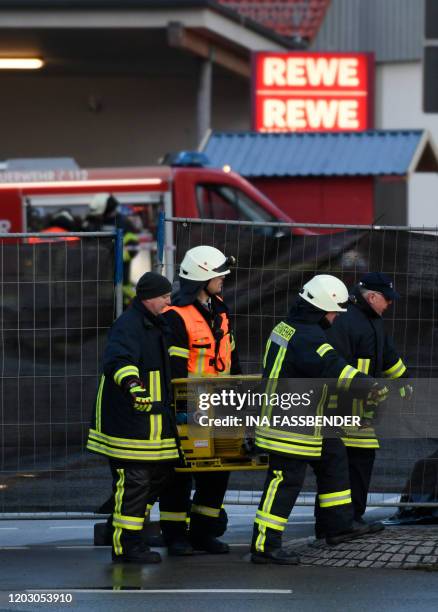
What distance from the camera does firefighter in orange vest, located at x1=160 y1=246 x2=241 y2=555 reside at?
888 centimetres

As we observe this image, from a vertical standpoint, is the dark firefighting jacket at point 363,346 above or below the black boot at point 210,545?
above

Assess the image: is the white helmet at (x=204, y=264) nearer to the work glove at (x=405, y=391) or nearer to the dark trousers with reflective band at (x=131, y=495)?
the dark trousers with reflective band at (x=131, y=495)

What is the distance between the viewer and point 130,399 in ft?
27.9

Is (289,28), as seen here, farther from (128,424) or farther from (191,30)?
(128,424)

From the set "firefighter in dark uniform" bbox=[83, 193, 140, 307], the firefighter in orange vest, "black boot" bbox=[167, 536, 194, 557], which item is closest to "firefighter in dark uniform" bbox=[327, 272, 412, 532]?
the firefighter in orange vest

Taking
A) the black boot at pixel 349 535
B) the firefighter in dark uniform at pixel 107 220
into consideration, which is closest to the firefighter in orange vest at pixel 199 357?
the black boot at pixel 349 535

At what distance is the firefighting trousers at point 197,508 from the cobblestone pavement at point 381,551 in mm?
505

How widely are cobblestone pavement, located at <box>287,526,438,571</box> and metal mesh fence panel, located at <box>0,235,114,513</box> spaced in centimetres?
160

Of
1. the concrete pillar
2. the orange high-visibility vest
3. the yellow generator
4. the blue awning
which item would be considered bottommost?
the yellow generator

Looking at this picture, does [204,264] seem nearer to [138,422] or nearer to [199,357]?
[199,357]

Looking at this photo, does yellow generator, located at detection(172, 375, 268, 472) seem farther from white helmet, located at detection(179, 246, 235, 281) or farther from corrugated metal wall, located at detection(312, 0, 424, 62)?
corrugated metal wall, located at detection(312, 0, 424, 62)

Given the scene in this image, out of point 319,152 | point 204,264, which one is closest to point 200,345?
point 204,264

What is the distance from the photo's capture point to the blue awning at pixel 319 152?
22812 millimetres

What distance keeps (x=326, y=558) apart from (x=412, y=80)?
2095cm
